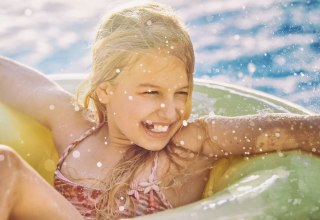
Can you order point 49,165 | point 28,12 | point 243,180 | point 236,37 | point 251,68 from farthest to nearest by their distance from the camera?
point 28,12
point 236,37
point 251,68
point 49,165
point 243,180

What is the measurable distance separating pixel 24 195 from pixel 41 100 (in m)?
0.54

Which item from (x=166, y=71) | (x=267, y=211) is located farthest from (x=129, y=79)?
(x=267, y=211)

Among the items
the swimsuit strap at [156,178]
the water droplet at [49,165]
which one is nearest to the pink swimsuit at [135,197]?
the swimsuit strap at [156,178]

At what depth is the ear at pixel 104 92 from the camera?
1363mm

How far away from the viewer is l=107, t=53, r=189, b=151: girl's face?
1264 millimetres

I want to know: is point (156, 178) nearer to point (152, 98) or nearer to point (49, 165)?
point (152, 98)

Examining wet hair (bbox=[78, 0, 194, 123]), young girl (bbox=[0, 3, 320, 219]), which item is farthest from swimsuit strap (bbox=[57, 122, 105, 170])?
wet hair (bbox=[78, 0, 194, 123])

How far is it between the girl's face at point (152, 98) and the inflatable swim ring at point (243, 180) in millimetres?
156

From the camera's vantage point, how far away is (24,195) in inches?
42.5

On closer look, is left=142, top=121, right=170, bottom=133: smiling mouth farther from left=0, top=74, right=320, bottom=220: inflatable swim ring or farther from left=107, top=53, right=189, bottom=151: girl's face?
left=0, top=74, right=320, bottom=220: inflatable swim ring

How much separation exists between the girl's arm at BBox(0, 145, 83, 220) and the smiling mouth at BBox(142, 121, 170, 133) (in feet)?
0.88

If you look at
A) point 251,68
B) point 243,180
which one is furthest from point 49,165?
point 251,68

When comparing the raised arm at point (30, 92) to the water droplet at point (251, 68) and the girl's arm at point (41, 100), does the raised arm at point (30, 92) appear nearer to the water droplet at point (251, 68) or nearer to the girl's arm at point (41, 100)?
the girl's arm at point (41, 100)

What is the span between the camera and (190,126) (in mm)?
1336
